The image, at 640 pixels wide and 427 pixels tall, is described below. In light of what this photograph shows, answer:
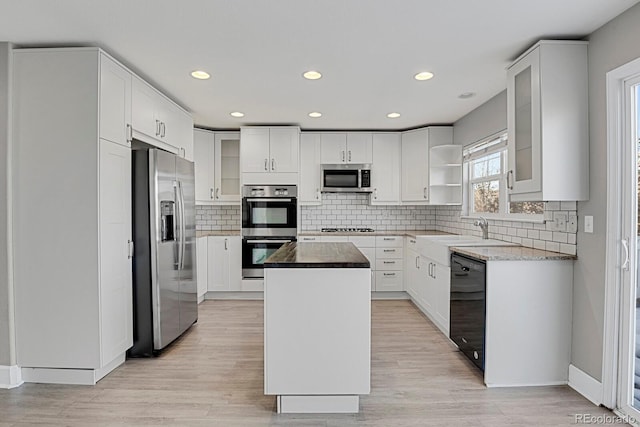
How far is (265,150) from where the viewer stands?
5.29 meters

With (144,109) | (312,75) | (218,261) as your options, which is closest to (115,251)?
(144,109)

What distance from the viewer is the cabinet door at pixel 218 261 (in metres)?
5.28

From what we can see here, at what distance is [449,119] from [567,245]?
2605mm

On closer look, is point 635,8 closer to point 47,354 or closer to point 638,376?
point 638,376

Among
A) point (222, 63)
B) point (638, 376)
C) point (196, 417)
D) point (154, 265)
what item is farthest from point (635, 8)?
point (154, 265)

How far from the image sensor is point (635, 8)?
2.19 m

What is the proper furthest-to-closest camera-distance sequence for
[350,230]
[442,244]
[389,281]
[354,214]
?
[354,214] < [350,230] < [389,281] < [442,244]

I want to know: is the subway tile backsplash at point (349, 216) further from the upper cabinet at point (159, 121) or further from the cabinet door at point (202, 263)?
the upper cabinet at point (159, 121)

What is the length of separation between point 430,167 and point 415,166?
0.23m

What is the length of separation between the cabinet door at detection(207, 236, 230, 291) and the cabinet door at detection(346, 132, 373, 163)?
2.12m

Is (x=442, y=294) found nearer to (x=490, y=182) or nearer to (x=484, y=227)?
(x=484, y=227)

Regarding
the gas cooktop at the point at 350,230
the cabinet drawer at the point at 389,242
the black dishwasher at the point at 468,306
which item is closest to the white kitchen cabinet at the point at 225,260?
the gas cooktop at the point at 350,230

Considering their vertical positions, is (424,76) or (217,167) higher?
(424,76)

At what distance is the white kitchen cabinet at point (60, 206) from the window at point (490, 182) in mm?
3517
